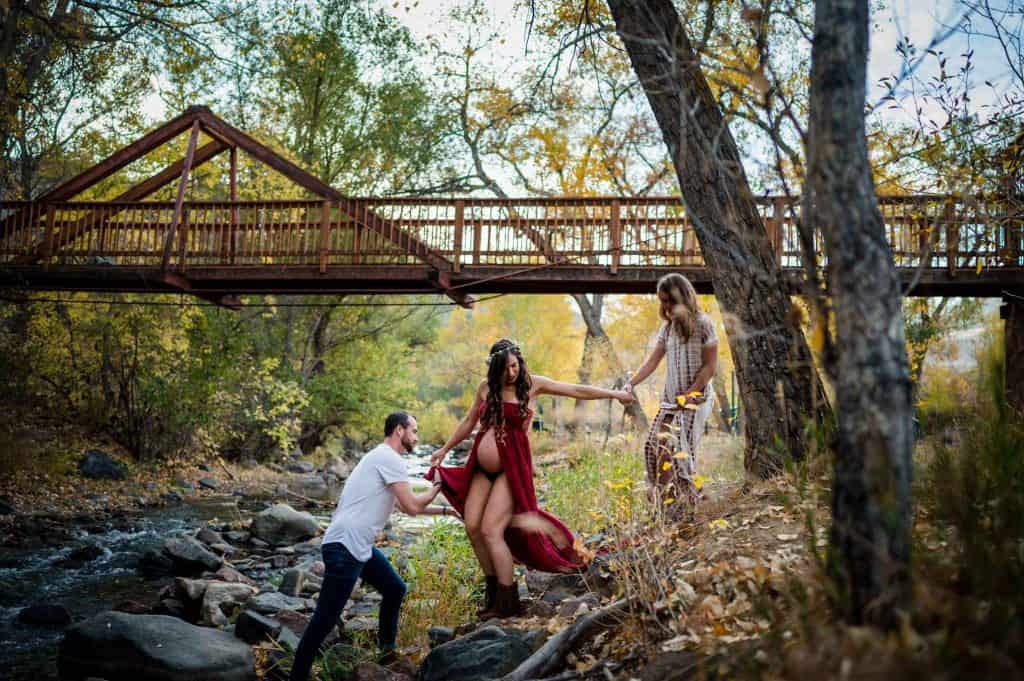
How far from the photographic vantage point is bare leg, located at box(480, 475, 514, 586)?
5246 mm

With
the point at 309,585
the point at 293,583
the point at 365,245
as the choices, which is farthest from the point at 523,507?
the point at 365,245

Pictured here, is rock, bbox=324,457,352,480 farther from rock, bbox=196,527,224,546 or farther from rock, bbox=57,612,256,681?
rock, bbox=57,612,256,681

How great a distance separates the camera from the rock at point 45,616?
729 cm

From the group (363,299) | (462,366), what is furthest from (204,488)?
(462,366)

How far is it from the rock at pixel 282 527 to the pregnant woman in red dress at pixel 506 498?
6697 mm

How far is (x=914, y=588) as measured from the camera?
2.14m

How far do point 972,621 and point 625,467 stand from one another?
827cm

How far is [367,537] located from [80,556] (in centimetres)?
662

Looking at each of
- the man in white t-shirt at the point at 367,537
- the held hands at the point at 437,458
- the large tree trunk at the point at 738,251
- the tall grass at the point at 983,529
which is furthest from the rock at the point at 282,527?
the tall grass at the point at 983,529

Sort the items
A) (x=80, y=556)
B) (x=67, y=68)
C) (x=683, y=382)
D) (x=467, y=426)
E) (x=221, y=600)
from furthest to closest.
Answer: (x=67, y=68) → (x=80, y=556) → (x=221, y=600) → (x=683, y=382) → (x=467, y=426)

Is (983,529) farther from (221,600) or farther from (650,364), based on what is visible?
(221,600)

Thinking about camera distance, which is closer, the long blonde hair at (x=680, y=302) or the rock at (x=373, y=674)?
the rock at (x=373, y=674)

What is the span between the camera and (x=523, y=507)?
533cm

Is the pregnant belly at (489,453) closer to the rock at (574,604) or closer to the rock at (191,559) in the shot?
the rock at (574,604)
